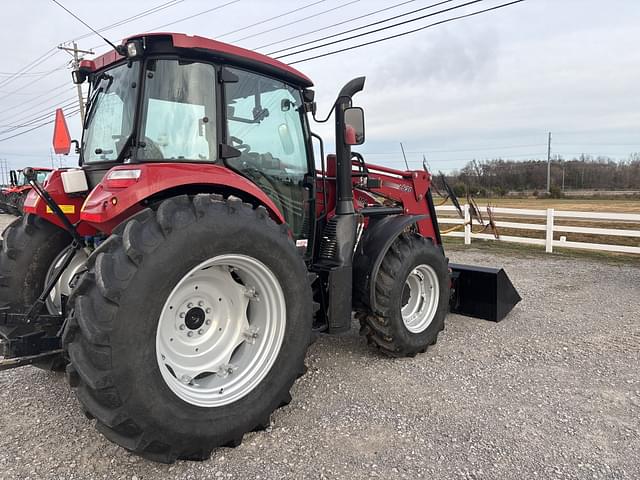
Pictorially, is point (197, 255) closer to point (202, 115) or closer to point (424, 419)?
point (202, 115)

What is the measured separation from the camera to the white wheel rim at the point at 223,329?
2.71 m

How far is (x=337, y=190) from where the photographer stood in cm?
393

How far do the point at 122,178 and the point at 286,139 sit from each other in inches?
55.0

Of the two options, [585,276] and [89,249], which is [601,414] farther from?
[585,276]

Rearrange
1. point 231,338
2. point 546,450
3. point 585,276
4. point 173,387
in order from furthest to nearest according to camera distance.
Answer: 1. point 585,276
2. point 231,338
3. point 546,450
4. point 173,387

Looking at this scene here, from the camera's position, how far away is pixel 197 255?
2.48 metres

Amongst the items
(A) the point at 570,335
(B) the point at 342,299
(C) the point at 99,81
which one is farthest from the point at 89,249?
(A) the point at 570,335

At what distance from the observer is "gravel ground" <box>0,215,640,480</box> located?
259cm

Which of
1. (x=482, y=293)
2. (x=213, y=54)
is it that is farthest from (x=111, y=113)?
(x=482, y=293)

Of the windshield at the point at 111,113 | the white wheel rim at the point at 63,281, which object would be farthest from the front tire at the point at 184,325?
the white wheel rim at the point at 63,281

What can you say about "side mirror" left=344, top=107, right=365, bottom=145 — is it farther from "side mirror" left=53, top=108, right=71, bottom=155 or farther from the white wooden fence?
the white wooden fence

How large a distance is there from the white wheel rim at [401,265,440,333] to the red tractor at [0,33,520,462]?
0.07 ft

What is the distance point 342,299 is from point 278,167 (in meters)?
1.15

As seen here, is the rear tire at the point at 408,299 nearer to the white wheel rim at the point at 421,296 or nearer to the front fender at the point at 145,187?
the white wheel rim at the point at 421,296
